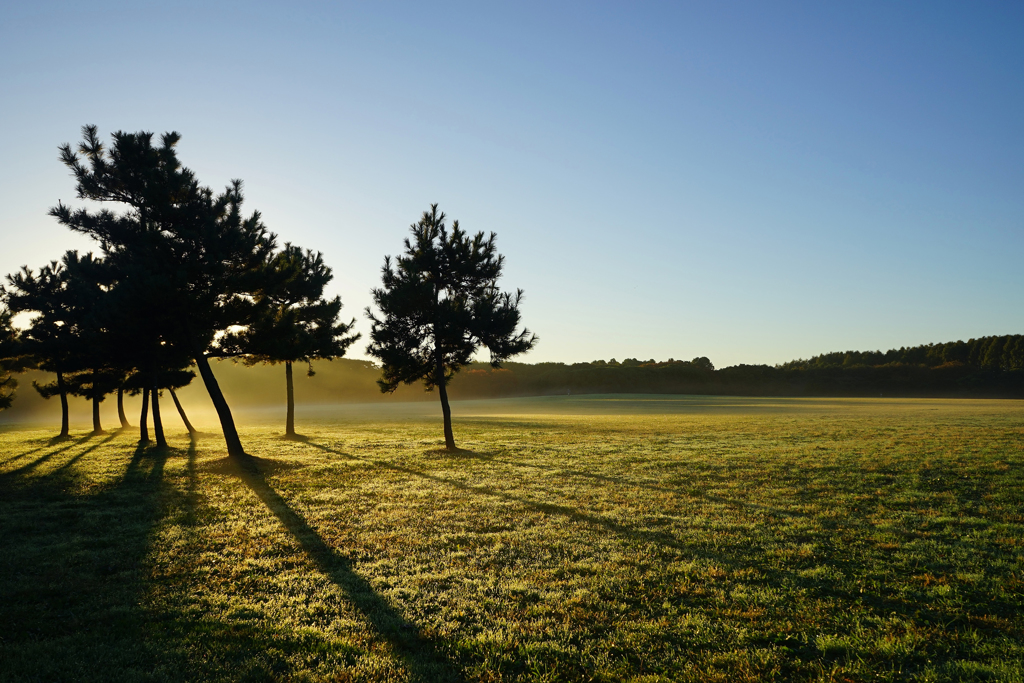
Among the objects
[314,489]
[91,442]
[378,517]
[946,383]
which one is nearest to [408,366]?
[314,489]

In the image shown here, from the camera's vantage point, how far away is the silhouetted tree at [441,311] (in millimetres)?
23922

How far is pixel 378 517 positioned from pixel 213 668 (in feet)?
20.7

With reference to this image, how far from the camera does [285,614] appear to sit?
20.7 feet

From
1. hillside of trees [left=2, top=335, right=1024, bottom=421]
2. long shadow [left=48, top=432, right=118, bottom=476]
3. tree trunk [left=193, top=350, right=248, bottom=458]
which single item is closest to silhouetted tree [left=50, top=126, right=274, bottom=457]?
tree trunk [left=193, top=350, right=248, bottom=458]

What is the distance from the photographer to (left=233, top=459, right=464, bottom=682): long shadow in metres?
4.97

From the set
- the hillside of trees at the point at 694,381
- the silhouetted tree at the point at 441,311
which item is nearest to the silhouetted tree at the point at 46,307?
the silhouetted tree at the point at 441,311

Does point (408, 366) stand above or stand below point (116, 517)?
above

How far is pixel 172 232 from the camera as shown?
67.7 feet

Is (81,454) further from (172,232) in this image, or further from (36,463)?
(172,232)

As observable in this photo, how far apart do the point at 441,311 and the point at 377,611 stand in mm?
18508

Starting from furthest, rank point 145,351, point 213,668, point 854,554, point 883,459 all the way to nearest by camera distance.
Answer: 1. point 145,351
2. point 883,459
3. point 854,554
4. point 213,668

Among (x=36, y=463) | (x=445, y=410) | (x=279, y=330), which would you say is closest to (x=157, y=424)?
(x=36, y=463)

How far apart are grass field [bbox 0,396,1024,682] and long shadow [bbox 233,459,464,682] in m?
0.04

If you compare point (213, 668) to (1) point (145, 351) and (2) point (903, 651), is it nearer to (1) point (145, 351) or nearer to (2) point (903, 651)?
(2) point (903, 651)
